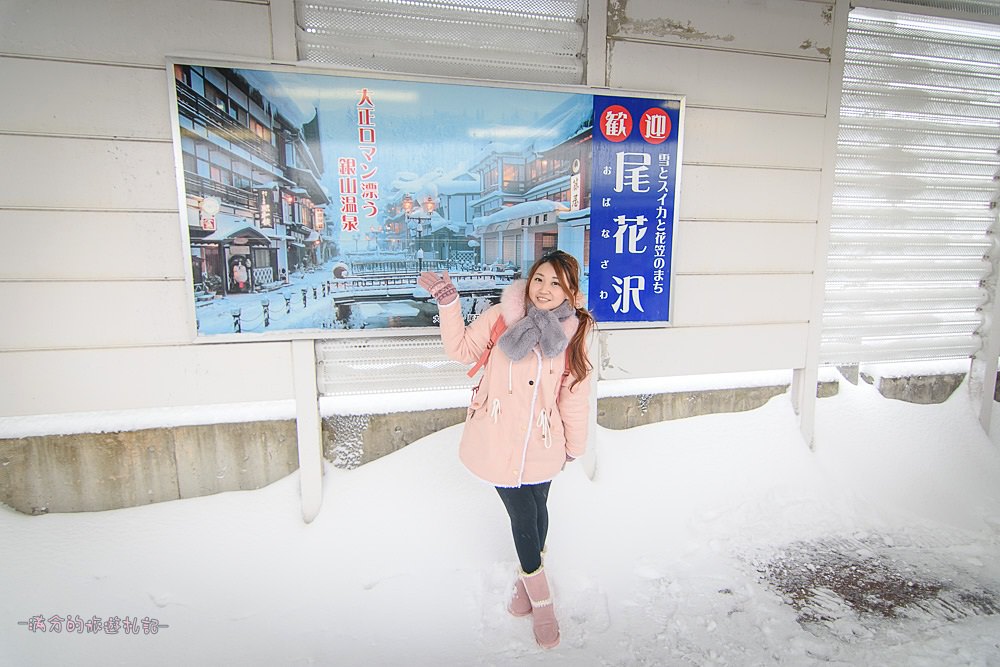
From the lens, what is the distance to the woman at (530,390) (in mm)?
2240

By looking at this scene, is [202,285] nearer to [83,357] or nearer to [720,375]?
[83,357]

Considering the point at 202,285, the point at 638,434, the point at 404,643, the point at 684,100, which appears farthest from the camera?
the point at 638,434

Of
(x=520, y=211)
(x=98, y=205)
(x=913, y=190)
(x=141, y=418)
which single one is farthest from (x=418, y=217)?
(x=913, y=190)

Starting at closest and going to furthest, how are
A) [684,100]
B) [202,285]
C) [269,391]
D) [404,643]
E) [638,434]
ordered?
[404,643] → [202,285] → [269,391] → [684,100] → [638,434]

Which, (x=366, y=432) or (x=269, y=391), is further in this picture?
(x=366, y=432)

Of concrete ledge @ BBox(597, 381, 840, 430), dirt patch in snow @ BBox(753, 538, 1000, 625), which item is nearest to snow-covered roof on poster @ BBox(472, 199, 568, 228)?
concrete ledge @ BBox(597, 381, 840, 430)

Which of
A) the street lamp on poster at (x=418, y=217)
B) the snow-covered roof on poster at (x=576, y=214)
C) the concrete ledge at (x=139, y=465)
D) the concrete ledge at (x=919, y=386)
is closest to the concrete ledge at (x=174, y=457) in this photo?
the concrete ledge at (x=139, y=465)

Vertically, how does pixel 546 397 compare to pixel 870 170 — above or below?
below

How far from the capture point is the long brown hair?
2240mm

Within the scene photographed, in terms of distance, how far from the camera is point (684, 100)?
3100mm

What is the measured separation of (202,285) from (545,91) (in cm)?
216

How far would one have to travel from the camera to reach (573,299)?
229 centimetres

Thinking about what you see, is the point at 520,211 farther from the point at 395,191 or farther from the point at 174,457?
the point at 174,457

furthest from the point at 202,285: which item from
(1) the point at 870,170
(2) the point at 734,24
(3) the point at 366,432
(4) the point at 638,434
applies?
(1) the point at 870,170
